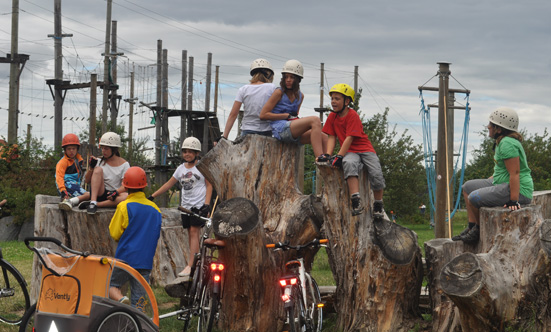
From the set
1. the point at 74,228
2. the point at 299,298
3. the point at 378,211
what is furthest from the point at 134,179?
the point at 74,228

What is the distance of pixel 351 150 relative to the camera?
8375 millimetres

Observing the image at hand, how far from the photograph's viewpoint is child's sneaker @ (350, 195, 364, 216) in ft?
26.5

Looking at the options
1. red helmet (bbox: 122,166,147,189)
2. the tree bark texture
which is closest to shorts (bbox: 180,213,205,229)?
the tree bark texture

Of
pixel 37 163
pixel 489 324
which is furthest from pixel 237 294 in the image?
pixel 37 163

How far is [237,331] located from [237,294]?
16.0 inches

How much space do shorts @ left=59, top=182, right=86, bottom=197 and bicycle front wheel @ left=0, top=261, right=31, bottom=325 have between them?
156cm

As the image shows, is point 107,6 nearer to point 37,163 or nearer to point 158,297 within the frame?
point 37,163

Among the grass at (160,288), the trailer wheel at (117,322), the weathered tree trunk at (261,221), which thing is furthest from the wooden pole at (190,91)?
the trailer wheel at (117,322)

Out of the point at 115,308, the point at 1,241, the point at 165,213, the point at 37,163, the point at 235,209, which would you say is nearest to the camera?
the point at 115,308

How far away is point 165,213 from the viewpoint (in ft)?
44.0

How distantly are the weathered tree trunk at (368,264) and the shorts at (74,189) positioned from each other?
4.29 metres

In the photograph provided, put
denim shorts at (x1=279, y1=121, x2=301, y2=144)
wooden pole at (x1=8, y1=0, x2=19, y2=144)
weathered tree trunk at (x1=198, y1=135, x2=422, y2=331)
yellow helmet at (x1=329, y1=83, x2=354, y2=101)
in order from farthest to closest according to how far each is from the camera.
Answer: wooden pole at (x1=8, y1=0, x2=19, y2=144)
denim shorts at (x1=279, y1=121, x2=301, y2=144)
yellow helmet at (x1=329, y1=83, x2=354, y2=101)
weathered tree trunk at (x1=198, y1=135, x2=422, y2=331)

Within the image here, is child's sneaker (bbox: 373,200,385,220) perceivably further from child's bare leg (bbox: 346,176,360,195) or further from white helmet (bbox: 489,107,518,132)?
white helmet (bbox: 489,107,518,132)

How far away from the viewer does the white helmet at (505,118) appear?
7680 mm
